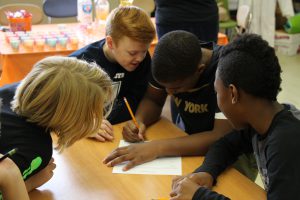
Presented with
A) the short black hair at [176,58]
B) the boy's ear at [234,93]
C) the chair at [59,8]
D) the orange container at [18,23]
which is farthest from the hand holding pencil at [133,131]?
the chair at [59,8]

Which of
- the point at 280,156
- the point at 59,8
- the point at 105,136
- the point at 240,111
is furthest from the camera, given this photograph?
the point at 59,8

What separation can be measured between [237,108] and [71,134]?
0.47m

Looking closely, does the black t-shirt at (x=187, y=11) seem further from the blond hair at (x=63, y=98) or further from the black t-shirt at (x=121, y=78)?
the blond hair at (x=63, y=98)

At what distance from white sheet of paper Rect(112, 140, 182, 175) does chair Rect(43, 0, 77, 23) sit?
3.09m

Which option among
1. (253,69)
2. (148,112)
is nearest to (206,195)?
(253,69)

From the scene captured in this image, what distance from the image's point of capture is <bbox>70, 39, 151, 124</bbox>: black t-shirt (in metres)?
1.64

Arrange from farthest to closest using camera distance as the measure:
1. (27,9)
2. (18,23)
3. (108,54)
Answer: (27,9), (18,23), (108,54)

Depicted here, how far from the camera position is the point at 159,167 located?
1225 mm

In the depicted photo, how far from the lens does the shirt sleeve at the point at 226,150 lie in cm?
118

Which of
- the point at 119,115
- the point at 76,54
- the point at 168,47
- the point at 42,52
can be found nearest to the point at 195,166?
the point at 168,47

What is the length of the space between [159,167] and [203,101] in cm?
33

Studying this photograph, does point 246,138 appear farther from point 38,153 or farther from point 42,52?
point 42,52

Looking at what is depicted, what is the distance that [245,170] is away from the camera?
145 cm

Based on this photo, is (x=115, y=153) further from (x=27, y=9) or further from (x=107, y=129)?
(x=27, y=9)
